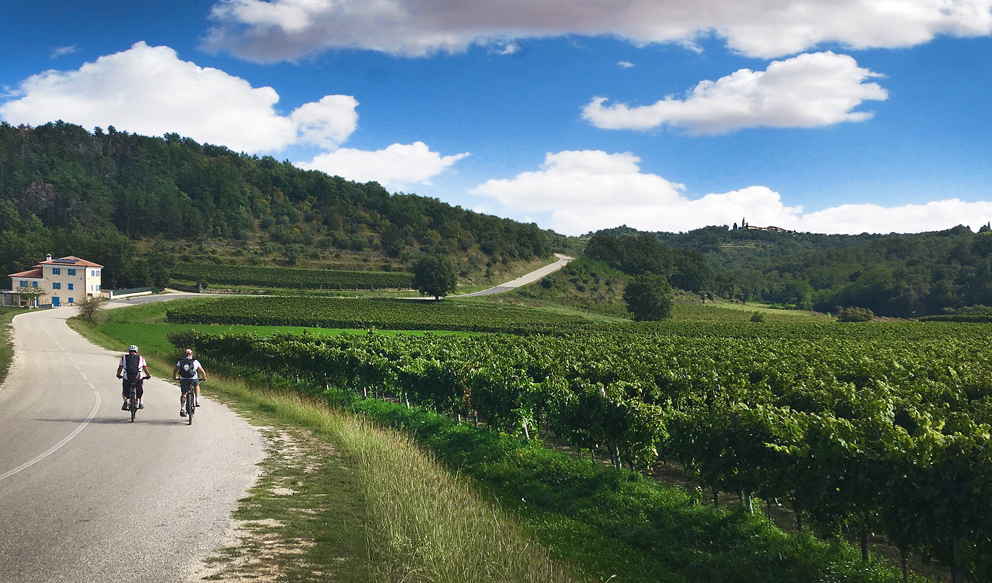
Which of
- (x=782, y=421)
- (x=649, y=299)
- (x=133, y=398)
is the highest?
(x=649, y=299)

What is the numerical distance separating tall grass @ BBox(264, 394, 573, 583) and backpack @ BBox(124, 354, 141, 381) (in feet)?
29.6

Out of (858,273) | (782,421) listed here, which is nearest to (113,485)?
(782,421)

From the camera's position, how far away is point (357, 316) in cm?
7069

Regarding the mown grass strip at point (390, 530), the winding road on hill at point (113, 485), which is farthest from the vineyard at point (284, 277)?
the mown grass strip at point (390, 530)

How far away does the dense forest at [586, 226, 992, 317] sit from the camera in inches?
4587

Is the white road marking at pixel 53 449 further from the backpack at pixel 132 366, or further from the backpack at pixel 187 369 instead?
the backpack at pixel 187 369

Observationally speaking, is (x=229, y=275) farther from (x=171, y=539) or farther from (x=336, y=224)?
(x=171, y=539)

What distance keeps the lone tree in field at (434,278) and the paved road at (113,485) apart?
76414 mm

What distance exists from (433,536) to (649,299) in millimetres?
89002

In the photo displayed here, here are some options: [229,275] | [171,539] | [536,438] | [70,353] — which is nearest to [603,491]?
[536,438]

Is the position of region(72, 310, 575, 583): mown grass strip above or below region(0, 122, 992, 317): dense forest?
below

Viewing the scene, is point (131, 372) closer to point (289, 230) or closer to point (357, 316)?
point (357, 316)

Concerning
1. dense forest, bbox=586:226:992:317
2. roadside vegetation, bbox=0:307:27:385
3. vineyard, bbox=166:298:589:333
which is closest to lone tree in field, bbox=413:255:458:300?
vineyard, bbox=166:298:589:333

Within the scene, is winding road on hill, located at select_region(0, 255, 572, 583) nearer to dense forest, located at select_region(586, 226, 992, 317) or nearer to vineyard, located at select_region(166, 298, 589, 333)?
vineyard, located at select_region(166, 298, 589, 333)
